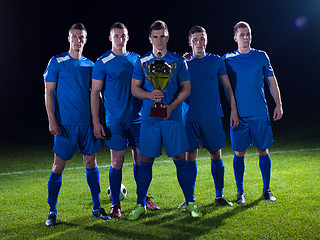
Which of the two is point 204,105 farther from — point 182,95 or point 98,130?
point 98,130

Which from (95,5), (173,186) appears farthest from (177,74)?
(95,5)

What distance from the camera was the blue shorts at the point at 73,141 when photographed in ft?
11.4

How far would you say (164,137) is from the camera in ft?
11.2

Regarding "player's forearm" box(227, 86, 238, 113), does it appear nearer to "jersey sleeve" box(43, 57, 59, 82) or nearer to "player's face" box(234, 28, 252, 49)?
"player's face" box(234, 28, 252, 49)

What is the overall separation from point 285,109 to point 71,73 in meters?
11.9

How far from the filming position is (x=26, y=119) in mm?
13672

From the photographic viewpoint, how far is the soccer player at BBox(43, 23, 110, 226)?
11.3ft

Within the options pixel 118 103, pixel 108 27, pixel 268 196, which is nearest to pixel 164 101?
pixel 118 103

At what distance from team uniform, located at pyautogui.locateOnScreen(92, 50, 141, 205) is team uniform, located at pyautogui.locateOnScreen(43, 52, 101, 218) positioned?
148 mm

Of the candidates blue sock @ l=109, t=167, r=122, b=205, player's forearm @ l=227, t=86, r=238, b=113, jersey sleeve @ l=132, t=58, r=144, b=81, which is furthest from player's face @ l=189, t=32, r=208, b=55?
blue sock @ l=109, t=167, r=122, b=205

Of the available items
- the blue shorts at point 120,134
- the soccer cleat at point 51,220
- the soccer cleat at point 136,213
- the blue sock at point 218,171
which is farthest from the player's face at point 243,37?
the soccer cleat at point 51,220

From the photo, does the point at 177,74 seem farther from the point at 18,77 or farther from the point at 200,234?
the point at 18,77

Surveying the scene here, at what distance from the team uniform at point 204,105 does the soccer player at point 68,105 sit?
92cm

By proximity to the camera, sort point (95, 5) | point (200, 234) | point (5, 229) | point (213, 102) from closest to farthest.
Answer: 1. point (200, 234)
2. point (5, 229)
3. point (213, 102)
4. point (95, 5)
